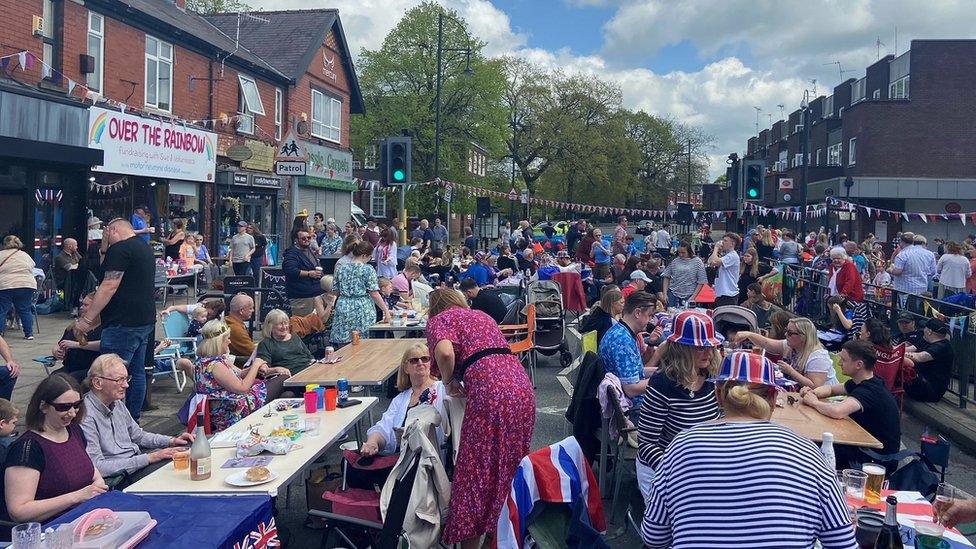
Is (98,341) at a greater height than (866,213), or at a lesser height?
lesser

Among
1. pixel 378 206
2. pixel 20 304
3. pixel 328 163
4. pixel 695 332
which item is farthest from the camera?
pixel 378 206

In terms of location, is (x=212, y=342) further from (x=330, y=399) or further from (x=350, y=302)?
(x=350, y=302)

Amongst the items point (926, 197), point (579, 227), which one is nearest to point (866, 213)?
point (926, 197)

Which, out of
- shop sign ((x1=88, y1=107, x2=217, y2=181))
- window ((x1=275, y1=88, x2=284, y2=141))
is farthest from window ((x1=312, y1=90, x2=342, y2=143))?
shop sign ((x1=88, y1=107, x2=217, y2=181))

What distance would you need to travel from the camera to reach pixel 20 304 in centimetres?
1119

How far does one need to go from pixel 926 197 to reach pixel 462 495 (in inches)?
1599

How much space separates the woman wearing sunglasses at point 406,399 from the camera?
4.99 meters

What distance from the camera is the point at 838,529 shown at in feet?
8.88

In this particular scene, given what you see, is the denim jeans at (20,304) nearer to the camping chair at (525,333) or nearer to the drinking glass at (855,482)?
the camping chair at (525,333)

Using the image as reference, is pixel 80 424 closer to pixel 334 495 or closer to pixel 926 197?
pixel 334 495

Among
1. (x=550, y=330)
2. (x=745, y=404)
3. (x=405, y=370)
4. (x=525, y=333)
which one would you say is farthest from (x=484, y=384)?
(x=550, y=330)

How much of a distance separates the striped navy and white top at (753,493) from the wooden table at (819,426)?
8.01 feet

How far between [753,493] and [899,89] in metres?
44.9

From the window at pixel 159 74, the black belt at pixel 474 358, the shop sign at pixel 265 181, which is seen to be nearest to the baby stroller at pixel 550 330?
the black belt at pixel 474 358
